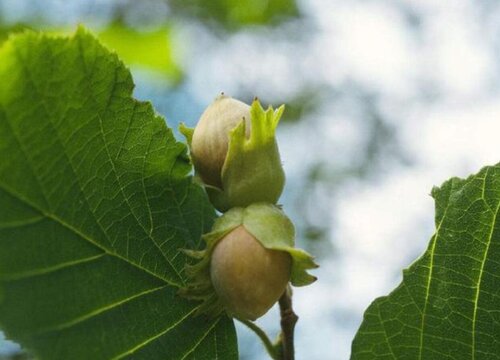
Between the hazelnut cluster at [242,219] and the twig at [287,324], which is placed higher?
the hazelnut cluster at [242,219]

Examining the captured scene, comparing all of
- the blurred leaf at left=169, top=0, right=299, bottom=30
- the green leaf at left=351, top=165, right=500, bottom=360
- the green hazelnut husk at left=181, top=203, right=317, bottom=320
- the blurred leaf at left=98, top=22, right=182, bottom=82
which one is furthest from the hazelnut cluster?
the blurred leaf at left=169, top=0, right=299, bottom=30

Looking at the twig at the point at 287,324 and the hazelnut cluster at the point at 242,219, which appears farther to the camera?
the twig at the point at 287,324

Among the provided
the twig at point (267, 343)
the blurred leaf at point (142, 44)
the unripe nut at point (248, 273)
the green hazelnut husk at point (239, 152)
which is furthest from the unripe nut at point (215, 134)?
the blurred leaf at point (142, 44)

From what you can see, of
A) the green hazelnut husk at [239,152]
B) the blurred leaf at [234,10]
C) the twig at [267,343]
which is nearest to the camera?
the green hazelnut husk at [239,152]

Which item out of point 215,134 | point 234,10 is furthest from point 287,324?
point 234,10

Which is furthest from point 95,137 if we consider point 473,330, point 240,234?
point 473,330

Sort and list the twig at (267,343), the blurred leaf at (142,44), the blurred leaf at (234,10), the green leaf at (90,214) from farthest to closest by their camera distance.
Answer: the blurred leaf at (234,10) < the blurred leaf at (142,44) < the twig at (267,343) < the green leaf at (90,214)

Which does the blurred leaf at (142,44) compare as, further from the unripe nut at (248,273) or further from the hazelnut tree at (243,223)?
the unripe nut at (248,273)

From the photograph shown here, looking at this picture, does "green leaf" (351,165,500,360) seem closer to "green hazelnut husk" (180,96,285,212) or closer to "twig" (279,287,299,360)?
"twig" (279,287,299,360)

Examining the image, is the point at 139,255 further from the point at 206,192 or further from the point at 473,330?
the point at 473,330
